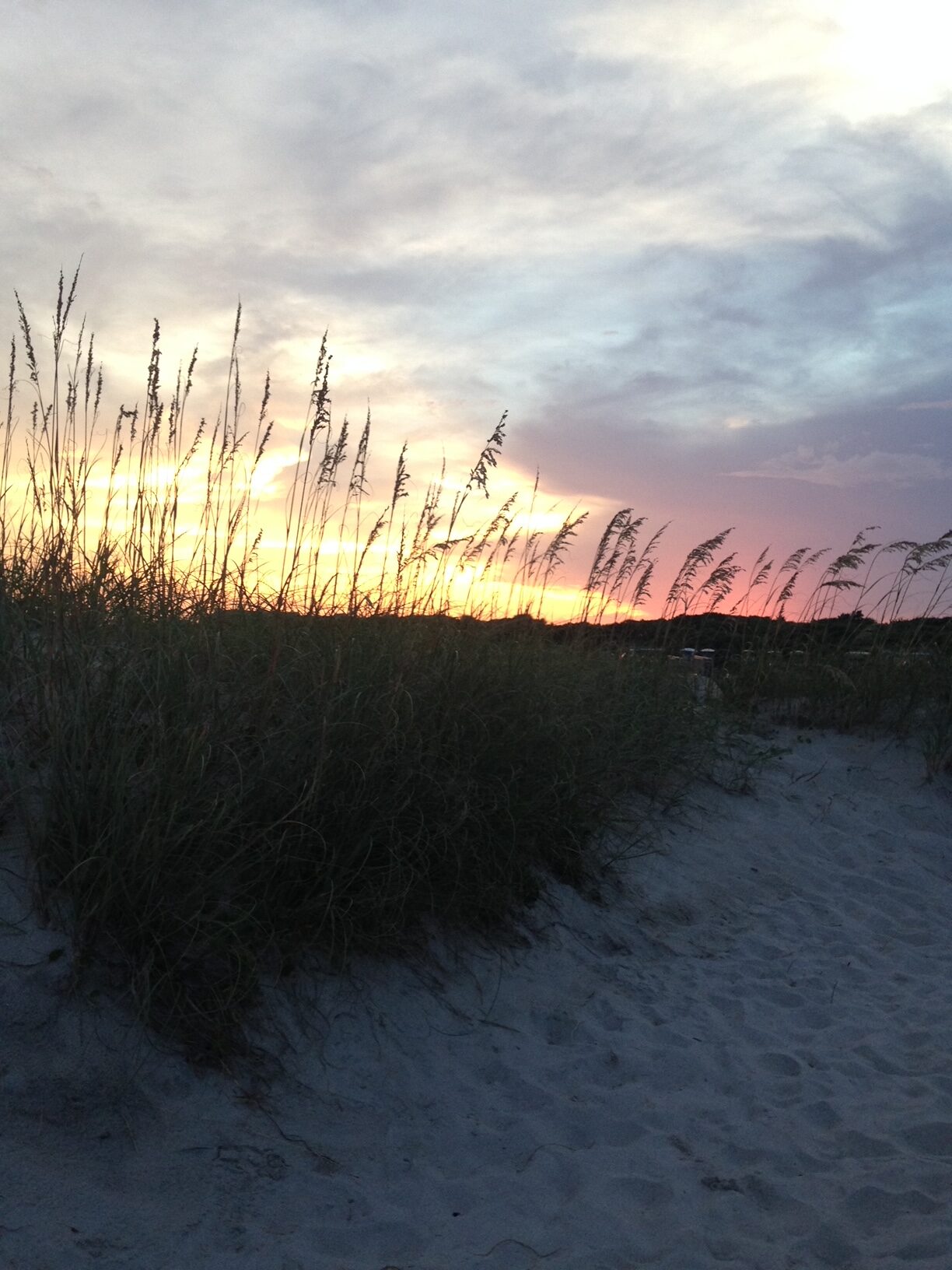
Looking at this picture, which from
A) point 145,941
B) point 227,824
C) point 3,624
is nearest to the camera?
point 145,941

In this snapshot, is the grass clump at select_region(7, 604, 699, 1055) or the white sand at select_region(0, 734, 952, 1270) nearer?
the white sand at select_region(0, 734, 952, 1270)

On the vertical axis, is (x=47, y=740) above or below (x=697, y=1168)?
above

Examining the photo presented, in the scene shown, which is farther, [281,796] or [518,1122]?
[281,796]

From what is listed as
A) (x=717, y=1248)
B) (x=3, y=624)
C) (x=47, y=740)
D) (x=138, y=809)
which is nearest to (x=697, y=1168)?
(x=717, y=1248)

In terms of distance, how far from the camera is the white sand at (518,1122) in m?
2.54

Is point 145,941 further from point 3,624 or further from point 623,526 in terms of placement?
point 623,526

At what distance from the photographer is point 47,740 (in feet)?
11.6

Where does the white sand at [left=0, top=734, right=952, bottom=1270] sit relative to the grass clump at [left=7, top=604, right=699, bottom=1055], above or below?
below

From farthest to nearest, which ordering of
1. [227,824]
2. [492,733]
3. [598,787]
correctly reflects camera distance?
[598,787] → [492,733] → [227,824]

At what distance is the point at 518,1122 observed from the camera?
3.18 meters

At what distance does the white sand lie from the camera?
8.33ft

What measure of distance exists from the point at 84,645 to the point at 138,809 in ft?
2.77

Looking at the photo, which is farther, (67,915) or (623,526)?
(623,526)

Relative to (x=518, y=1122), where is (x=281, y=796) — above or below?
above
